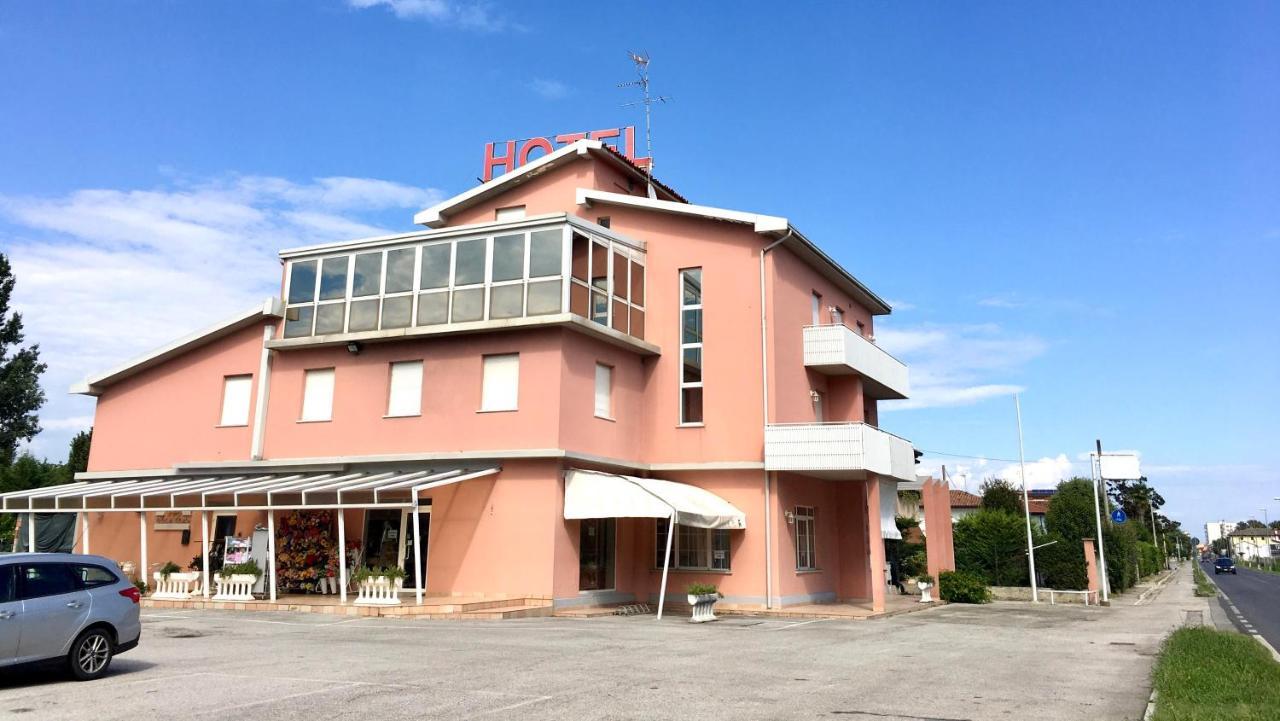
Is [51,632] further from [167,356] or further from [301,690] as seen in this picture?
[167,356]

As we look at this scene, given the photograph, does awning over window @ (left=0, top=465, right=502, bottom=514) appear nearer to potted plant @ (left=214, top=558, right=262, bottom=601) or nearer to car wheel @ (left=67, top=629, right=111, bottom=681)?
potted plant @ (left=214, top=558, right=262, bottom=601)

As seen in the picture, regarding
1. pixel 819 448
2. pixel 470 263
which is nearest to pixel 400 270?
pixel 470 263

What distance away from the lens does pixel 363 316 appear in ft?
75.8

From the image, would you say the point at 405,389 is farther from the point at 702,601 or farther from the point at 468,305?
the point at 702,601

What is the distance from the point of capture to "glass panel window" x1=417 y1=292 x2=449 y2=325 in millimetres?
22219

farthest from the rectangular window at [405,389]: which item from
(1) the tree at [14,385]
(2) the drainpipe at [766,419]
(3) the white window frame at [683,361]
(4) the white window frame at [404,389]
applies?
(1) the tree at [14,385]

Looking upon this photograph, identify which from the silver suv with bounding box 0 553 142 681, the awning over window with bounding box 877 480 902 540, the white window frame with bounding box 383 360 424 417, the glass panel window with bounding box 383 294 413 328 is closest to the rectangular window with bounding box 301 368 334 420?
the white window frame with bounding box 383 360 424 417

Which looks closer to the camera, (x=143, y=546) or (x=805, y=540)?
(x=143, y=546)

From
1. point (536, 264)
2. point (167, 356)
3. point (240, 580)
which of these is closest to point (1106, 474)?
point (536, 264)

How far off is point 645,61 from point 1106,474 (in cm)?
2330

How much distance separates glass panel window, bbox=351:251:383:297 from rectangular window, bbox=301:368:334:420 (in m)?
2.37

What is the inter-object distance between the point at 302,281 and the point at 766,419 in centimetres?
1257

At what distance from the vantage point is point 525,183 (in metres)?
27.0

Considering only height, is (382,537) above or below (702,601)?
above
